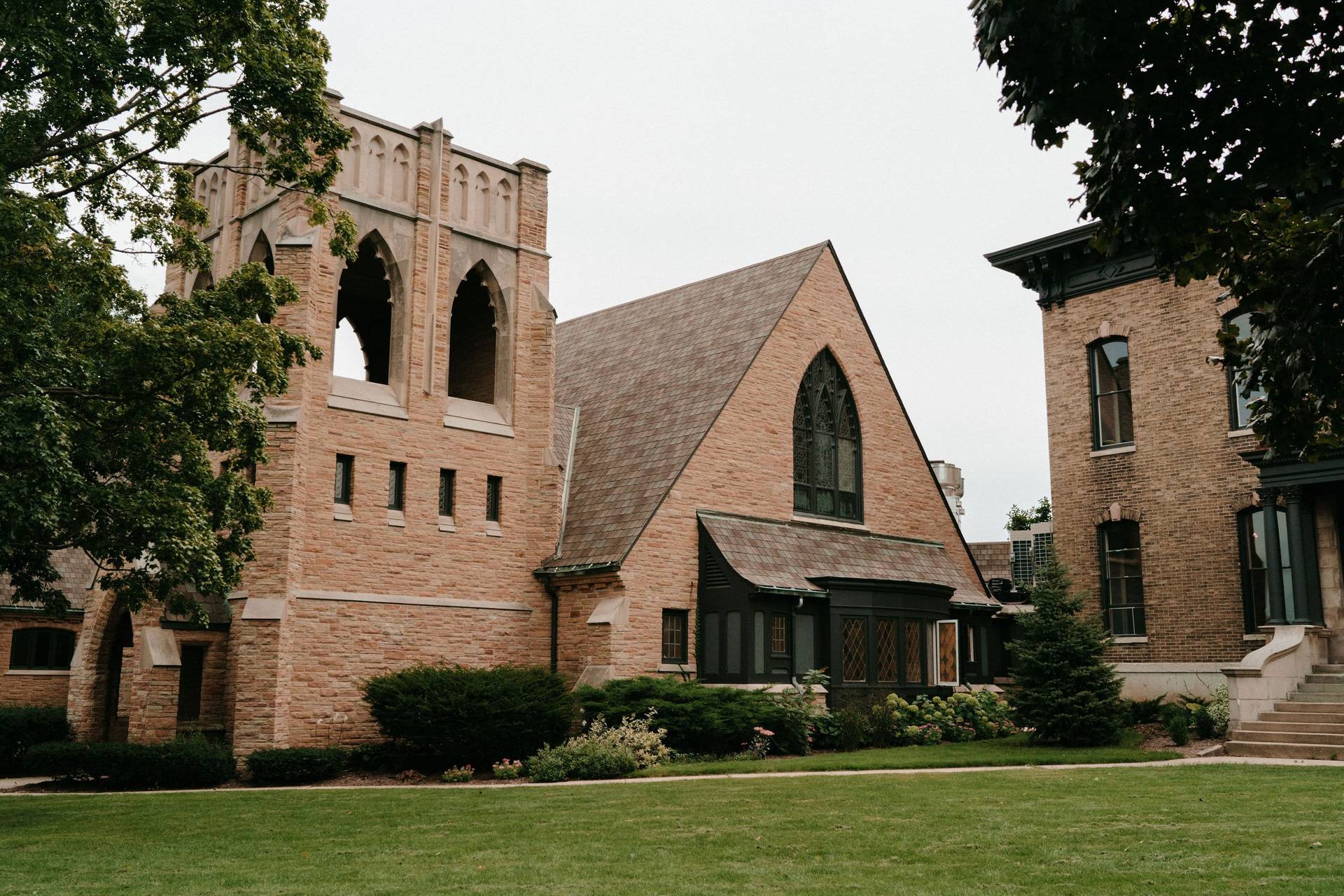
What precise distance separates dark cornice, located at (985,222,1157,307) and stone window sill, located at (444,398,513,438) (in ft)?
44.9

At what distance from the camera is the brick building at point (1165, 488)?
75.5ft

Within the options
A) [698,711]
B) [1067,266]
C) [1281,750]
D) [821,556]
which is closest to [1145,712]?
[1281,750]

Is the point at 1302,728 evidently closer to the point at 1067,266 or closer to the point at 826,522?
the point at 826,522

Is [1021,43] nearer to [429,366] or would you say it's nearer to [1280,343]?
[1280,343]

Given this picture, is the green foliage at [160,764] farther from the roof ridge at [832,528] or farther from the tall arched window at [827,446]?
the tall arched window at [827,446]

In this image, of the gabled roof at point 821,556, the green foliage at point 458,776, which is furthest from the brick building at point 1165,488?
the green foliage at point 458,776

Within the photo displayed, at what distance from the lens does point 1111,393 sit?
28.2 meters

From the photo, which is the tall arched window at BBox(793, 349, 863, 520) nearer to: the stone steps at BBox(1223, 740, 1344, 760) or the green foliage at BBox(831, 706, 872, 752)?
the green foliage at BBox(831, 706, 872, 752)

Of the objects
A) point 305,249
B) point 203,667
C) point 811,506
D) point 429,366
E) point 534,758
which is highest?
point 305,249

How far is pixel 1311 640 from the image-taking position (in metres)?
22.2

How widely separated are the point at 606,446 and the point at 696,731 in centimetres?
879

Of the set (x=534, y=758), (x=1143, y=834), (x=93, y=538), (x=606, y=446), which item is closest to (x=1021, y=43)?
(x=1143, y=834)

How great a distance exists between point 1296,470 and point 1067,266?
8.57 metres

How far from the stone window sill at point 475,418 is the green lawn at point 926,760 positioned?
8.36 m
